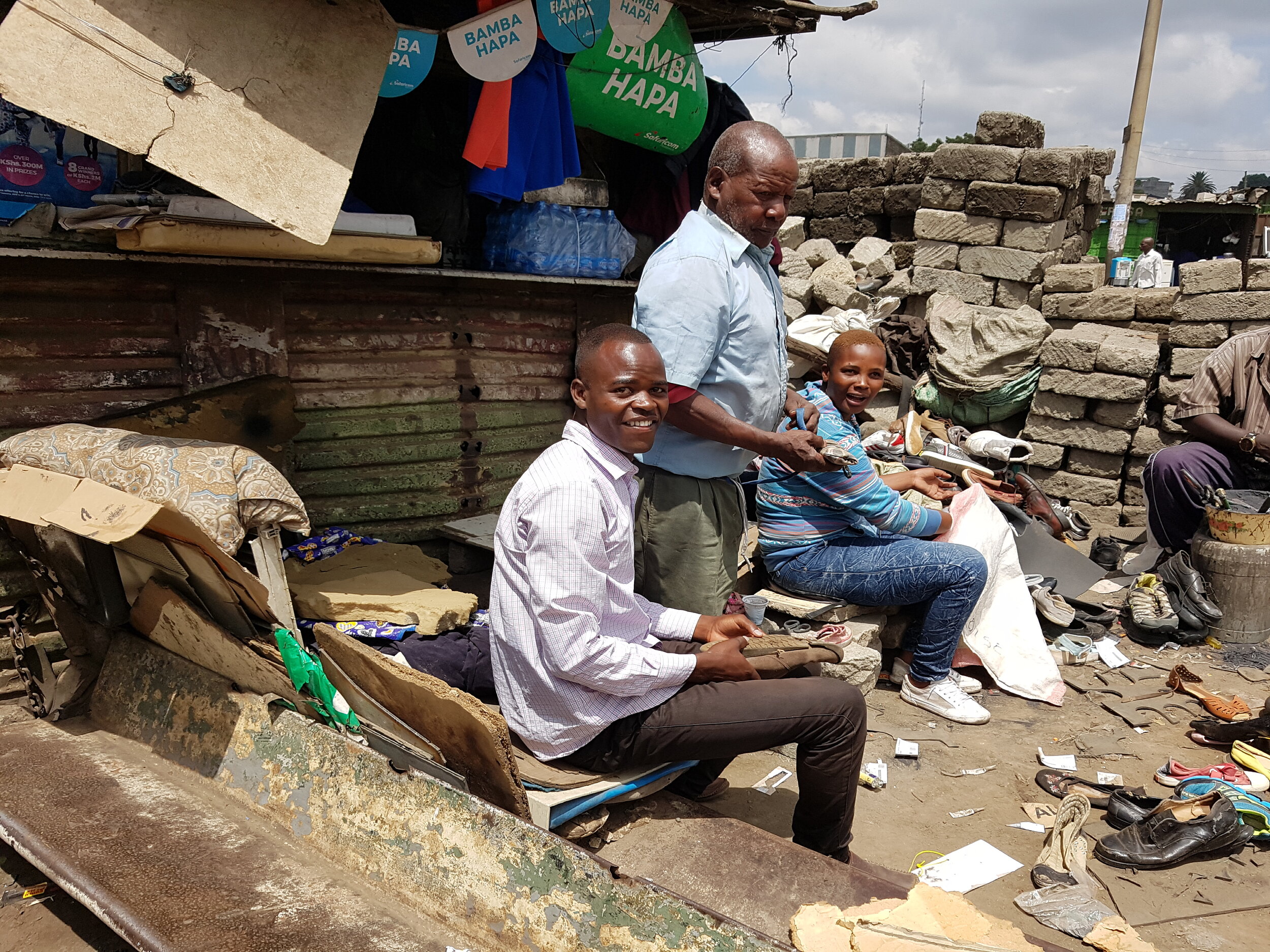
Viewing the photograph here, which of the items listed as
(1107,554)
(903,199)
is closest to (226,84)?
(1107,554)

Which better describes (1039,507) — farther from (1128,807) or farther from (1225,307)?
(1128,807)

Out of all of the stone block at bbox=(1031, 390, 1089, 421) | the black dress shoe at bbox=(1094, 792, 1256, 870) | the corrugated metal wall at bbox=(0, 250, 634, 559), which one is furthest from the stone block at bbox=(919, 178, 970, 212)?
the black dress shoe at bbox=(1094, 792, 1256, 870)

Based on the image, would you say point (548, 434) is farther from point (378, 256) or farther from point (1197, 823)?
point (1197, 823)

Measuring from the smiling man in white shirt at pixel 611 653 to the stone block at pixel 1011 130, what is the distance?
7207mm

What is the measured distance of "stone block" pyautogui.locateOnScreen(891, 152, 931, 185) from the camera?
9531 mm

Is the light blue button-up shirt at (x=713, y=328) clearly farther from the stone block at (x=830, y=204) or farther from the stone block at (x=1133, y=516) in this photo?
the stone block at (x=830, y=204)

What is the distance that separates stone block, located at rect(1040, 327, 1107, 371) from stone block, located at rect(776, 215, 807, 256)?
3858 millimetres

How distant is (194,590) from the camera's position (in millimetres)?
2713

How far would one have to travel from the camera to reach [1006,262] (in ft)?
26.6

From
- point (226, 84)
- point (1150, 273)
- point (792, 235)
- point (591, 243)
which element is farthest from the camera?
point (1150, 273)

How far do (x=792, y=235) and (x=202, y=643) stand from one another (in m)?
9.16

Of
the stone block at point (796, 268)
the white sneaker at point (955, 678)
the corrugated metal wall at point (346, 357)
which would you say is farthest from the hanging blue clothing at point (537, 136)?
the stone block at point (796, 268)

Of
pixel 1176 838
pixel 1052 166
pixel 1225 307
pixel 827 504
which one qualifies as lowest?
pixel 1176 838

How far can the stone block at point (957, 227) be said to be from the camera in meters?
8.19
